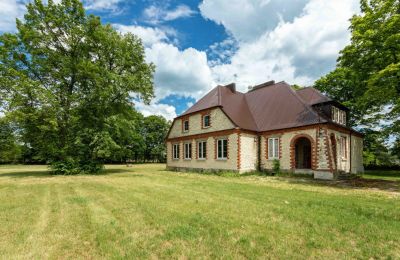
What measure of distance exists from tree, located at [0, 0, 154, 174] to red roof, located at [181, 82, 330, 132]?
8469 mm

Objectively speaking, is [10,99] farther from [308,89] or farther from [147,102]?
[308,89]

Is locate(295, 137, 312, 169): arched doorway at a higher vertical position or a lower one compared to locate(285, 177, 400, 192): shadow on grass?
higher

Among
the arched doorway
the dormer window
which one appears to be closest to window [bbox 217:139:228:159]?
the arched doorway

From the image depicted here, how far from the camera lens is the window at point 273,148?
19.7m

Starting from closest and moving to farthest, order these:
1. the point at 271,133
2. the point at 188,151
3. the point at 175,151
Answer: the point at 271,133 → the point at 188,151 → the point at 175,151

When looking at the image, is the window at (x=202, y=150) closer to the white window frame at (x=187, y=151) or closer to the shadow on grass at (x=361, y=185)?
the white window frame at (x=187, y=151)

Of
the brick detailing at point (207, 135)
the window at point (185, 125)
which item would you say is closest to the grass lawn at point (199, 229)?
the brick detailing at point (207, 135)

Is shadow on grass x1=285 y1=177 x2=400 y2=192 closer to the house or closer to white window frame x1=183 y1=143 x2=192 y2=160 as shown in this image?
the house

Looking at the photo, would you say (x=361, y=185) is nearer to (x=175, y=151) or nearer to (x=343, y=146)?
(x=343, y=146)

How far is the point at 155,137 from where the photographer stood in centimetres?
6225

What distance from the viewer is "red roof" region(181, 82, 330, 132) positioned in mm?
19234

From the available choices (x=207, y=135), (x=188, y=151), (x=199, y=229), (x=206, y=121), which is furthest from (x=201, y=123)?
(x=199, y=229)

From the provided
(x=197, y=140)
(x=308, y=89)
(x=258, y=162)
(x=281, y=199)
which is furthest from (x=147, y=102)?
(x=281, y=199)

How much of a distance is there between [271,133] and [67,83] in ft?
65.3
